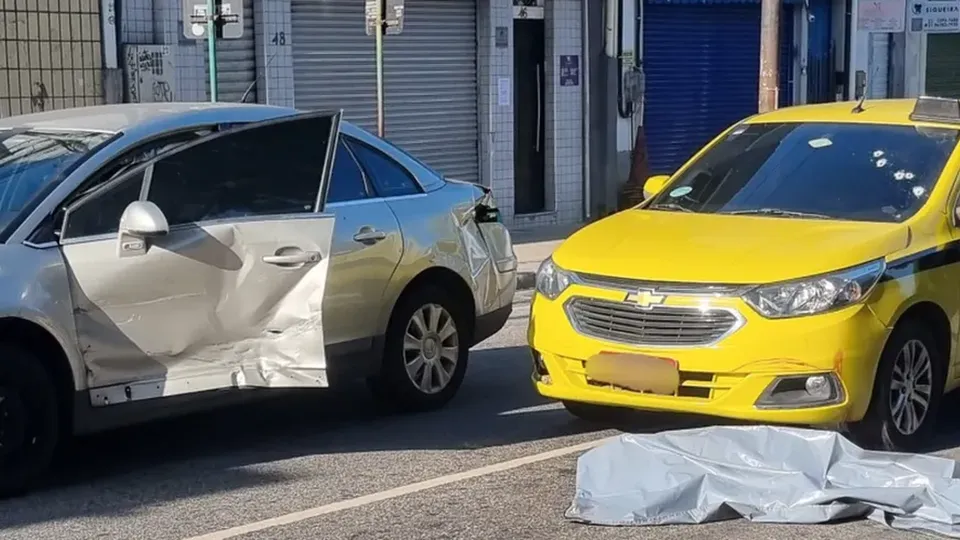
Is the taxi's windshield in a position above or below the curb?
above

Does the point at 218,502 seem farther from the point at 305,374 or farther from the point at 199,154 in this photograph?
the point at 199,154

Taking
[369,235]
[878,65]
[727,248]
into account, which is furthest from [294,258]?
[878,65]

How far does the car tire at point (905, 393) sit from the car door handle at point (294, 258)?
267 cm

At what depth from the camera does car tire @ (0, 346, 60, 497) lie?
6.53m

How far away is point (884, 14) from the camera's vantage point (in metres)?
21.3

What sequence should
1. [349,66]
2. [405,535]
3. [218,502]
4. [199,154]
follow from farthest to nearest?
[349,66] → [199,154] → [218,502] → [405,535]

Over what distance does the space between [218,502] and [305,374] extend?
37.1 inches

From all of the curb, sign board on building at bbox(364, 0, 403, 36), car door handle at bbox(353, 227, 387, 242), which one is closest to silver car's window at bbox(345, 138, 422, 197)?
car door handle at bbox(353, 227, 387, 242)

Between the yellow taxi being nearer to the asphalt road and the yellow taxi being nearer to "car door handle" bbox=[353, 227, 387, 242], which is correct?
the asphalt road

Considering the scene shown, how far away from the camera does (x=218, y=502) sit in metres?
6.68

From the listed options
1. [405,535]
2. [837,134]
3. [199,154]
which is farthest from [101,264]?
[837,134]

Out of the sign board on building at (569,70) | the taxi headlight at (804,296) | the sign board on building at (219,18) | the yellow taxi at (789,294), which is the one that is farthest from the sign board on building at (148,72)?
the taxi headlight at (804,296)

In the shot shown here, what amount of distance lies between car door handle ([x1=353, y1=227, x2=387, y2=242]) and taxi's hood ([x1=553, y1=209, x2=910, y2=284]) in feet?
3.02

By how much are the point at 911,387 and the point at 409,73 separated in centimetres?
→ 1135
